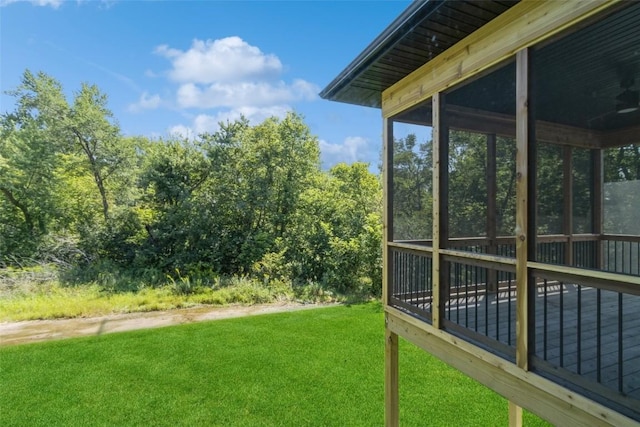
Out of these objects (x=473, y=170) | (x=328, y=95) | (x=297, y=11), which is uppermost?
(x=297, y=11)

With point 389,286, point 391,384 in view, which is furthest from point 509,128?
point 391,384

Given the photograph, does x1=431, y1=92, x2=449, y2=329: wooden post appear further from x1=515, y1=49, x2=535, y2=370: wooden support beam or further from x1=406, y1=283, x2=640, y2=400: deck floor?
x1=515, y1=49, x2=535, y2=370: wooden support beam

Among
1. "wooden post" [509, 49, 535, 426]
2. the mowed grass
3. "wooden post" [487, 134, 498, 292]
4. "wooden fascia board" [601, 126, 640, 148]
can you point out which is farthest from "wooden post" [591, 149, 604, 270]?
"wooden post" [509, 49, 535, 426]

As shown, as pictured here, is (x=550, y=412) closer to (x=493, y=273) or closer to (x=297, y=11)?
(x=493, y=273)

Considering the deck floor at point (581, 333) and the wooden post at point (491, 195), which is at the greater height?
the wooden post at point (491, 195)

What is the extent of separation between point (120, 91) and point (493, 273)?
49.4 ft

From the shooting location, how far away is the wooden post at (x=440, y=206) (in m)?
2.81

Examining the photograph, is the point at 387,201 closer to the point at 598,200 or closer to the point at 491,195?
the point at 491,195

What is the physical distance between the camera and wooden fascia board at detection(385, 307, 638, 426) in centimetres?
171

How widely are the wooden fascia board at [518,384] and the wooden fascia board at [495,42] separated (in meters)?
2.01

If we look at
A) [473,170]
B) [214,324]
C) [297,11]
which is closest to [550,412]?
[473,170]

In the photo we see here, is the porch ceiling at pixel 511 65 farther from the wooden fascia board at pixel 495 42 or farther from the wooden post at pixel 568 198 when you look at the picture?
the wooden post at pixel 568 198

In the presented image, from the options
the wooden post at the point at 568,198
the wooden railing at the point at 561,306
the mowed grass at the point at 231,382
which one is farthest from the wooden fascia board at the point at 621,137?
the mowed grass at the point at 231,382

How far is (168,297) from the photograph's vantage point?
8.89 metres
